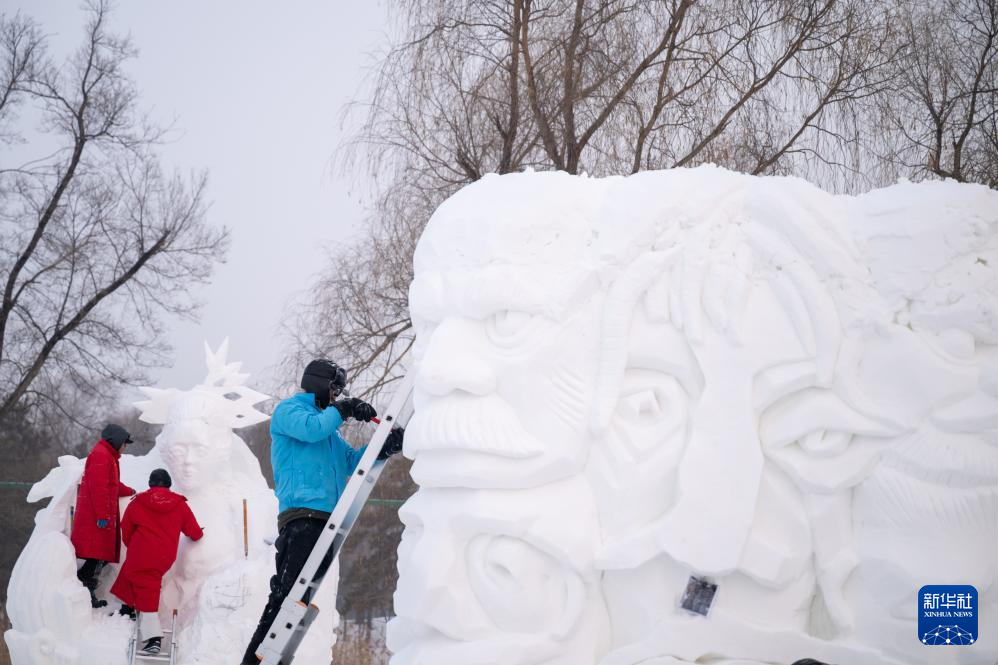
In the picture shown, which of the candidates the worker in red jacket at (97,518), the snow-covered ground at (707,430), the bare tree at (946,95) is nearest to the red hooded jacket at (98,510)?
the worker in red jacket at (97,518)

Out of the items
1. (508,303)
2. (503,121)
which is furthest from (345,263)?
(508,303)

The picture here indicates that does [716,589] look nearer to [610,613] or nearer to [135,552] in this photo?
[610,613]

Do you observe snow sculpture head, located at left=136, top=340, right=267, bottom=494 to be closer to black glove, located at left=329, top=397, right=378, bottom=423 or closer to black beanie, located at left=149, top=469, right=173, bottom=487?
black beanie, located at left=149, top=469, right=173, bottom=487

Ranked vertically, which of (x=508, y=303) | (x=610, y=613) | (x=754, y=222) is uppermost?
(x=754, y=222)

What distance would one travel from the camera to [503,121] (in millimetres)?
7105

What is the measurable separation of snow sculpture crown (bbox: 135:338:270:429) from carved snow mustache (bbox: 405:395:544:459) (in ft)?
7.49

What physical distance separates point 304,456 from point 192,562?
1584mm

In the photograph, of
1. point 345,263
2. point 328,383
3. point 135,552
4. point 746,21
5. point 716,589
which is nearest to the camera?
point 716,589

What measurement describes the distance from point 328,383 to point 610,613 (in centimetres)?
154

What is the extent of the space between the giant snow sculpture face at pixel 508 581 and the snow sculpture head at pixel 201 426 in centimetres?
246

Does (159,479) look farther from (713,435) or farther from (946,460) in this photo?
(946,460)

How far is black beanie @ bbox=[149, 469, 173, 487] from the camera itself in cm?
517

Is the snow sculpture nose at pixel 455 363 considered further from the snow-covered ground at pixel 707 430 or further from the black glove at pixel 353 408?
the black glove at pixel 353 408

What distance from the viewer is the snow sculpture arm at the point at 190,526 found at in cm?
512
